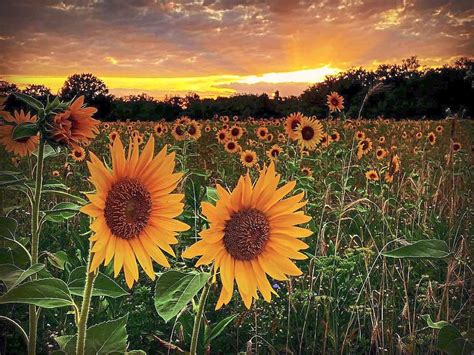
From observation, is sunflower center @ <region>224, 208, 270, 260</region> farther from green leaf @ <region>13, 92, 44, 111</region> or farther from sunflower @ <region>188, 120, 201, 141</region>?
sunflower @ <region>188, 120, 201, 141</region>

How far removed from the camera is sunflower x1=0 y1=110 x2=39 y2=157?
74cm

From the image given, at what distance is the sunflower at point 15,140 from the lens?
2.42ft

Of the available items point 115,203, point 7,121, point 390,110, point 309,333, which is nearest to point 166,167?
point 115,203

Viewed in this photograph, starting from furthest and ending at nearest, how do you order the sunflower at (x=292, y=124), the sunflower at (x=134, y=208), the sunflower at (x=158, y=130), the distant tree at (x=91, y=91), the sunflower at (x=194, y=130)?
the sunflower at (x=158, y=130) → the sunflower at (x=194, y=130) → the sunflower at (x=292, y=124) → the distant tree at (x=91, y=91) → the sunflower at (x=134, y=208)

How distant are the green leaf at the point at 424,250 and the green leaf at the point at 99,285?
245mm

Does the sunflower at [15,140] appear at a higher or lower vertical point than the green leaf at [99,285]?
higher

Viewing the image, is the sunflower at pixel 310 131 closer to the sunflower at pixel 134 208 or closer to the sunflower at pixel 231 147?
the sunflower at pixel 231 147

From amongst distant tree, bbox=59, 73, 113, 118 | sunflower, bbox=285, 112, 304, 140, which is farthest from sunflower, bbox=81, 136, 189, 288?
sunflower, bbox=285, 112, 304, 140

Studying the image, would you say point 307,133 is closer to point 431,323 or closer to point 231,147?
point 231,147

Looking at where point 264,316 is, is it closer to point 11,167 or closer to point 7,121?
point 7,121

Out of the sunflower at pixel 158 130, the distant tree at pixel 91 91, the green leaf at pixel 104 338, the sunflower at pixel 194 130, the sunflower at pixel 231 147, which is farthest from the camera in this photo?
the sunflower at pixel 158 130

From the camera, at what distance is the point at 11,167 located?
2.11 meters

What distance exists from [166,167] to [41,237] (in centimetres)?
104

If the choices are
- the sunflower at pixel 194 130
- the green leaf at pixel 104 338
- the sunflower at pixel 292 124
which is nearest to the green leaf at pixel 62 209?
the green leaf at pixel 104 338
